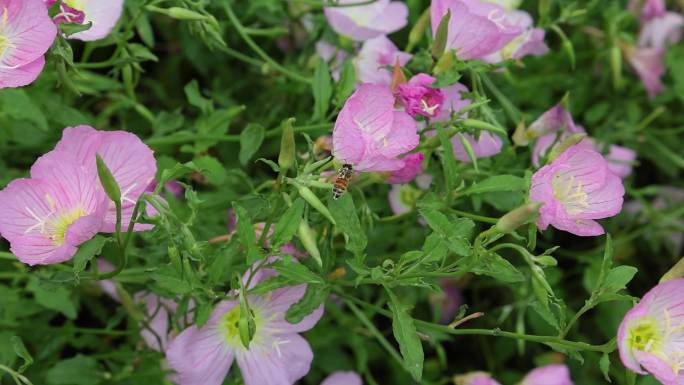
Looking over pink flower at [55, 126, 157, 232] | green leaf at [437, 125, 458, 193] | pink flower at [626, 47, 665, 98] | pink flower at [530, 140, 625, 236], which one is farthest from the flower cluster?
pink flower at [626, 47, 665, 98]

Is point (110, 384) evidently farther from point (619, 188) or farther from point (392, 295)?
point (619, 188)

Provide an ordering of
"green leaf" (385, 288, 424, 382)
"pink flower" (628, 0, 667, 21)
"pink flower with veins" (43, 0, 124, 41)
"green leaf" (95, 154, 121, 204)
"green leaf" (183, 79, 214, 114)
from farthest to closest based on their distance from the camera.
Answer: "pink flower" (628, 0, 667, 21), "green leaf" (183, 79, 214, 114), "pink flower with veins" (43, 0, 124, 41), "green leaf" (385, 288, 424, 382), "green leaf" (95, 154, 121, 204)

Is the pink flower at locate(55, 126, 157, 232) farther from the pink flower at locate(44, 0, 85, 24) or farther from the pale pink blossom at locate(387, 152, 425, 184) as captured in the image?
the pale pink blossom at locate(387, 152, 425, 184)

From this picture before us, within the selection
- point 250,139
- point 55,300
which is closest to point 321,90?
point 250,139

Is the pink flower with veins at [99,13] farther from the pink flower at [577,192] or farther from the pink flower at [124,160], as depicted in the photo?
the pink flower at [577,192]

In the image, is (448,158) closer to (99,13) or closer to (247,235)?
(247,235)

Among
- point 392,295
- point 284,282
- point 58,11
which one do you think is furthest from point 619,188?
point 58,11
